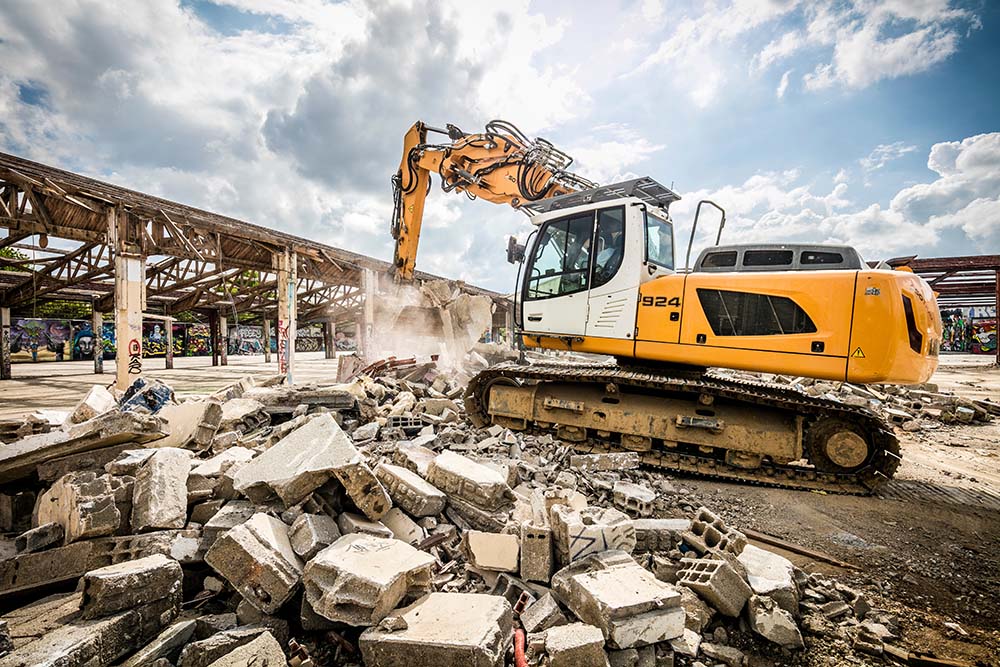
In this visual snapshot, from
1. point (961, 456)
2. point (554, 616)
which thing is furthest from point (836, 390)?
point (554, 616)

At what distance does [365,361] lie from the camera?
40.9 feet

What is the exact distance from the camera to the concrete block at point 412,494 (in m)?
3.04

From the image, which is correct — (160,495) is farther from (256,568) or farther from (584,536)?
(584,536)

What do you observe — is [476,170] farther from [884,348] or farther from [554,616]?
[554,616]

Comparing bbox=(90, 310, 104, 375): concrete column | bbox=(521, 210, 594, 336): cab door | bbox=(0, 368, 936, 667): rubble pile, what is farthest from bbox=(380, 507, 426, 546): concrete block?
bbox=(90, 310, 104, 375): concrete column

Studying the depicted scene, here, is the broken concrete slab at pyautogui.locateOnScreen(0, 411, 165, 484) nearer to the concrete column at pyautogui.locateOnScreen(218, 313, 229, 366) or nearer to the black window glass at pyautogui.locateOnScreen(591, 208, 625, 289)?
the black window glass at pyautogui.locateOnScreen(591, 208, 625, 289)

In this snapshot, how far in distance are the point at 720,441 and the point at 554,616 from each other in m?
3.53

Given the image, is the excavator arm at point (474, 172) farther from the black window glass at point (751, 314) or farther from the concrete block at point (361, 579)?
the concrete block at point (361, 579)

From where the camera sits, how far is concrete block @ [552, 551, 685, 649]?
2.07 metres

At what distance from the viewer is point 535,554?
2.61m

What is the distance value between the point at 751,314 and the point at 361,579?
4.65 metres

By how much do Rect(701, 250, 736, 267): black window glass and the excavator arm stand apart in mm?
2540

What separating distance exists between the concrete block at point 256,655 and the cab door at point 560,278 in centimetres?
446

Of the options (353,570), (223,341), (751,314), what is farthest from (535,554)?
(223,341)
